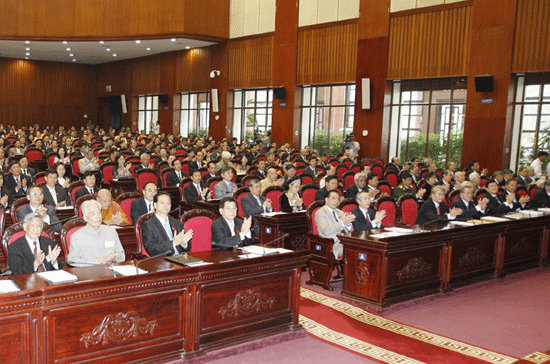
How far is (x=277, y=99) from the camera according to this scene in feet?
60.0

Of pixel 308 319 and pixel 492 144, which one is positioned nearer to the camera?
pixel 308 319

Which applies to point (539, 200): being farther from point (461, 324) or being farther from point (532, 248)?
point (461, 324)

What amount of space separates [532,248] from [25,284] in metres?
6.78

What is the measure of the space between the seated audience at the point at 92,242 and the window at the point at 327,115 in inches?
494

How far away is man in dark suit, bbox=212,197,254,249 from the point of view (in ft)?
16.2

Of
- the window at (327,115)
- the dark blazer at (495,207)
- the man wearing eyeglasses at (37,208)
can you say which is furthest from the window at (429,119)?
the man wearing eyeglasses at (37,208)

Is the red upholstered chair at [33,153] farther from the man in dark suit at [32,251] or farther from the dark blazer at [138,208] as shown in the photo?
the man in dark suit at [32,251]

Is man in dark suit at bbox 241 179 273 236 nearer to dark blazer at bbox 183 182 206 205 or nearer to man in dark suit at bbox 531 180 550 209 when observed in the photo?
dark blazer at bbox 183 182 206 205

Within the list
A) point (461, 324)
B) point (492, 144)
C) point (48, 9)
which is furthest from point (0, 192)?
point (48, 9)

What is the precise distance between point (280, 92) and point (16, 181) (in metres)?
11.1

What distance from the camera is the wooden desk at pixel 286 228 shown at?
6664 mm

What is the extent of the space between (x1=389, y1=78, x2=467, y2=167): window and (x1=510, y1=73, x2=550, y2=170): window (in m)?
1.40

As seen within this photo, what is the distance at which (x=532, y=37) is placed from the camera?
12227 millimetres

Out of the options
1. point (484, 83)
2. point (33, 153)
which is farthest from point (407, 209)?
point (33, 153)
